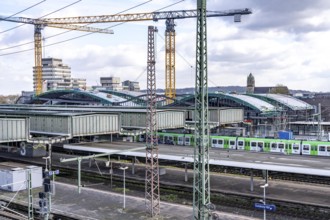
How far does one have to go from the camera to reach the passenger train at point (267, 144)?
4253cm

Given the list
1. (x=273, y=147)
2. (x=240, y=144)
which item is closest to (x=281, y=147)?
(x=273, y=147)

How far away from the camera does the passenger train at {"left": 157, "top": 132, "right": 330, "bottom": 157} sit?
1674 inches

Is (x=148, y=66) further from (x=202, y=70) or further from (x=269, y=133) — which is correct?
(x=269, y=133)

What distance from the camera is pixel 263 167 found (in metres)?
29.7

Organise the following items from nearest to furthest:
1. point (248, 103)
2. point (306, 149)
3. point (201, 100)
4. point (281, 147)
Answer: point (201, 100) → point (306, 149) → point (281, 147) → point (248, 103)

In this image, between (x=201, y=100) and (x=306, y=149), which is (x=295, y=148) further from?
(x=201, y=100)

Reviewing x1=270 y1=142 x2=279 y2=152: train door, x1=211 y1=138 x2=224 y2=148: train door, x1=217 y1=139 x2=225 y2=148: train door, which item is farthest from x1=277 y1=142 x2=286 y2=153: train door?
x1=211 y1=138 x2=224 y2=148: train door

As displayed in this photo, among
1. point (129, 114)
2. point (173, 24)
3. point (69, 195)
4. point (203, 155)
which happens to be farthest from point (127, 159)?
point (173, 24)

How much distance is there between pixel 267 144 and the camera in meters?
45.9

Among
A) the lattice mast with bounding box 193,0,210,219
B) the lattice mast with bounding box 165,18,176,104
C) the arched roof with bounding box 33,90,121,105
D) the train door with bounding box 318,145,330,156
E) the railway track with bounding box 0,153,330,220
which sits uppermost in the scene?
the lattice mast with bounding box 165,18,176,104

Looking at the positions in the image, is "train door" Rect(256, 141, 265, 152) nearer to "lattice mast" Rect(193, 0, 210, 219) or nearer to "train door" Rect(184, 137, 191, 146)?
"train door" Rect(184, 137, 191, 146)

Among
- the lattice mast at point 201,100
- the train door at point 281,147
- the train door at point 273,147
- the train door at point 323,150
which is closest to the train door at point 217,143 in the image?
the train door at point 273,147

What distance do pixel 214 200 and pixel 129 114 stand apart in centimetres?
2434

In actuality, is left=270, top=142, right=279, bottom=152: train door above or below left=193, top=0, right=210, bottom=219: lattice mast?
below
